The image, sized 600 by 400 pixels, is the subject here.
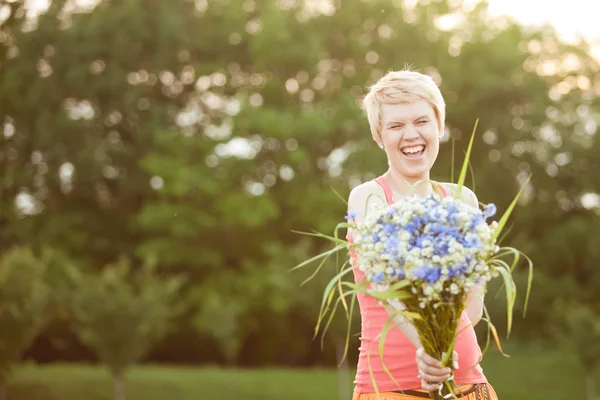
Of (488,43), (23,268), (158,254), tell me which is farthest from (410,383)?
(488,43)

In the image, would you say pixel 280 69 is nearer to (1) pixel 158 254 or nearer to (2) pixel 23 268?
(1) pixel 158 254

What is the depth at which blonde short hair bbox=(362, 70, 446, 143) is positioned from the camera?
276 cm

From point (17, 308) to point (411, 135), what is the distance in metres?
17.2

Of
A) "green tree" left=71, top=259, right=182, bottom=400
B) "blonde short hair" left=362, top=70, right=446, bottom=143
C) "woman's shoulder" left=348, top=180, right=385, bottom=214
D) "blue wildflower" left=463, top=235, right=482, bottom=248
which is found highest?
"blonde short hair" left=362, top=70, right=446, bottom=143

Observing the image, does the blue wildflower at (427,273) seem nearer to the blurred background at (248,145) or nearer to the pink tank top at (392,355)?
the pink tank top at (392,355)

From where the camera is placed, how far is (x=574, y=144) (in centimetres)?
2844

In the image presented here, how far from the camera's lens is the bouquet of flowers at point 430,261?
95.4 inches

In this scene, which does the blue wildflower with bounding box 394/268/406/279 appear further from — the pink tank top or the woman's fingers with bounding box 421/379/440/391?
the woman's fingers with bounding box 421/379/440/391

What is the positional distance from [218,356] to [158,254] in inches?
193

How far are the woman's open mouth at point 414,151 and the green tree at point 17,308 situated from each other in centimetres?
1704

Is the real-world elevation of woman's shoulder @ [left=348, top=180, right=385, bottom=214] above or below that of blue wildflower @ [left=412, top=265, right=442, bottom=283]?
above

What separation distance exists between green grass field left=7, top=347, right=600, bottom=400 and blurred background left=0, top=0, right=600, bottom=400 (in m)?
0.28

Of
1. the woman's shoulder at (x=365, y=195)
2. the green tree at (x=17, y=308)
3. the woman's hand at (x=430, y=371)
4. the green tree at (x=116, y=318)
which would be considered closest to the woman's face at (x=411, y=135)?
the woman's shoulder at (x=365, y=195)

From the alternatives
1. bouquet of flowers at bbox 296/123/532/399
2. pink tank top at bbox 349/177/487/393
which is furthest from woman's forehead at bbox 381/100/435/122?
pink tank top at bbox 349/177/487/393
